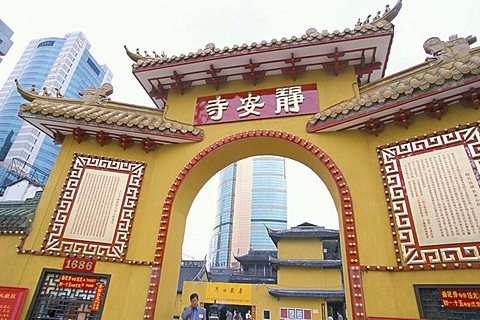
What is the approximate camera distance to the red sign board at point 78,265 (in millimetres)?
5348

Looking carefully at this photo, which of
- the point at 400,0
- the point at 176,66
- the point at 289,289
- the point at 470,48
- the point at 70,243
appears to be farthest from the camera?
the point at 289,289

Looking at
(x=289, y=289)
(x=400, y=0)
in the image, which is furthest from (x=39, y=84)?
(x=400, y=0)

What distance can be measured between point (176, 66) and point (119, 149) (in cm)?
246

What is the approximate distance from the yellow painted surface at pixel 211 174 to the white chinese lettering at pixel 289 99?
0.25m

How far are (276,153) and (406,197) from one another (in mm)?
3003

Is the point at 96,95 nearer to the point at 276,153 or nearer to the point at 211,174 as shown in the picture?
the point at 211,174

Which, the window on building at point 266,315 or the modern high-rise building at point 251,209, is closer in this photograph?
the window on building at point 266,315

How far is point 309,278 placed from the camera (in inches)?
797

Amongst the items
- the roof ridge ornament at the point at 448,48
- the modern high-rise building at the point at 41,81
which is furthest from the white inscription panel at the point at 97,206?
the modern high-rise building at the point at 41,81

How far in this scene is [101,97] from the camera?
730 cm

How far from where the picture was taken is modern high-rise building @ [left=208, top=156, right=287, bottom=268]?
2611 inches

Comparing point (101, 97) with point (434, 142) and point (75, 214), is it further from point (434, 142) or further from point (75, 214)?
point (434, 142)

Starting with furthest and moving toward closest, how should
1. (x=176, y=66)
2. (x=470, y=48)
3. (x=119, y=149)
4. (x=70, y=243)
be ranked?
(x=176, y=66)
(x=119, y=149)
(x=70, y=243)
(x=470, y=48)

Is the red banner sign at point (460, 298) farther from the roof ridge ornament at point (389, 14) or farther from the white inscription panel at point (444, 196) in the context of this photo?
the roof ridge ornament at point (389, 14)
